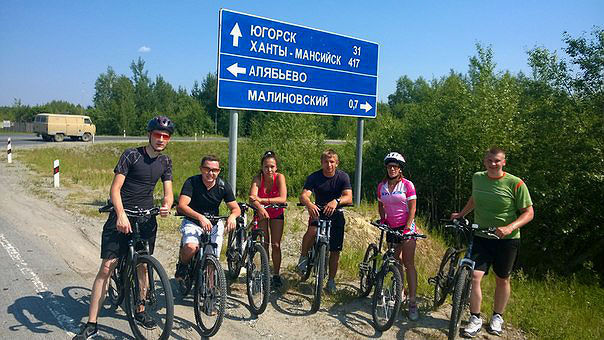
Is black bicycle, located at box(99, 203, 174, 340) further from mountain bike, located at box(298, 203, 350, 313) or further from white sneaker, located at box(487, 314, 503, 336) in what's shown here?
white sneaker, located at box(487, 314, 503, 336)

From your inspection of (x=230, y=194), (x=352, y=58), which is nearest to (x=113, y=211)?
(x=230, y=194)

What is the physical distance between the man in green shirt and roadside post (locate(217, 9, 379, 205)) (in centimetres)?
370

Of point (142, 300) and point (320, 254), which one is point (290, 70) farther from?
point (142, 300)

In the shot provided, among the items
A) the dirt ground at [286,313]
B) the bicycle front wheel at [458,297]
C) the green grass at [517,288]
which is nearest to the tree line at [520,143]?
the green grass at [517,288]

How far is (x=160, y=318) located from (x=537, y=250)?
12.2 meters

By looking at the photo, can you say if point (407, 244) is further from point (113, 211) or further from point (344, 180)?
point (113, 211)

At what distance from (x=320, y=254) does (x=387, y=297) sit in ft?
2.79

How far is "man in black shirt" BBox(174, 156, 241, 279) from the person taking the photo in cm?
456

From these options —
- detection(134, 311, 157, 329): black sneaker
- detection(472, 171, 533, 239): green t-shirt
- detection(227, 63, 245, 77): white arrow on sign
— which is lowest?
detection(134, 311, 157, 329): black sneaker

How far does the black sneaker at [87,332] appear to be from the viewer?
3.85m

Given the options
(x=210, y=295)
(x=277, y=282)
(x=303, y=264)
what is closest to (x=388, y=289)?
(x=303, y=264)

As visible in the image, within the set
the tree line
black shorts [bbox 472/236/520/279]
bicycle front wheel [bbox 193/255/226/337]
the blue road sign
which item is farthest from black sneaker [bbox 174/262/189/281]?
the tree line

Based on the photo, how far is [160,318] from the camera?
4535 mm

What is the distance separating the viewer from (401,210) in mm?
4992
